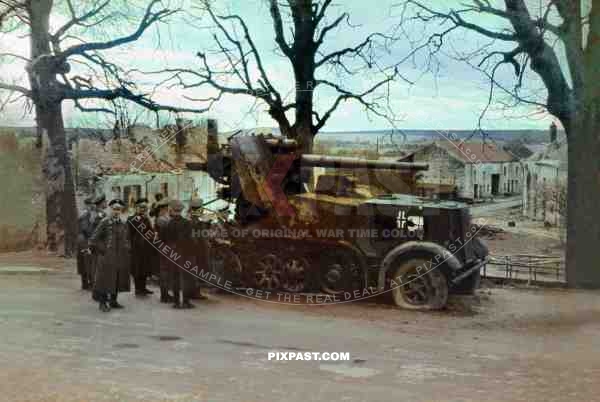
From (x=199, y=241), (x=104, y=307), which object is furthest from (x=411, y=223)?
(x=104, y=307)

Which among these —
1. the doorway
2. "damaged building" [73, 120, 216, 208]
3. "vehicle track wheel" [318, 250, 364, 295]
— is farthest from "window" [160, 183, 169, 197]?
the doorway

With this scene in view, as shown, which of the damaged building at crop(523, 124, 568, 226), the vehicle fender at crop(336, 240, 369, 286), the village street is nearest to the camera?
the village street

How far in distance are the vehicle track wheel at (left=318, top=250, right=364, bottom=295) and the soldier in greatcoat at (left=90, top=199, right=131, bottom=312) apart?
3.58 feet

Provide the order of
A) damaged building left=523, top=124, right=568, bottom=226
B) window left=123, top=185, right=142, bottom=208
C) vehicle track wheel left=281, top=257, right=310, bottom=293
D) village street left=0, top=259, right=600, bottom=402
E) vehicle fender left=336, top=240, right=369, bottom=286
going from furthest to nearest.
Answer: window left=123, top=185, right=142, bottom=208
vehicle track wheel left=281, top=257, right=310, bottom=293
vehicle fender left=336, top=240, right=369, bottom=286
damaged building left=523, top=124, right=568, bottom=226
village street left=0, top=259, right=600, bottom=402

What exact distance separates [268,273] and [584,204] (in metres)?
1.69

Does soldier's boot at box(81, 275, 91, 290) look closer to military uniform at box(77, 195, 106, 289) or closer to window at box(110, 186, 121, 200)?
military uniform at box(77, 195, 106, 289)

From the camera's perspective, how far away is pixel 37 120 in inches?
162

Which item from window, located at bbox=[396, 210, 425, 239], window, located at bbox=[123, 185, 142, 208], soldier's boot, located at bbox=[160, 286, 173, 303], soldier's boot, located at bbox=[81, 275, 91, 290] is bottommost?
soldier's boot, located at bbox=[160, 286, 173, 303]

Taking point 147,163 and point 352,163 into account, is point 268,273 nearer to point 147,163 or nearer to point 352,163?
point 352,163

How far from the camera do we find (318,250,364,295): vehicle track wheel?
3.84 meters

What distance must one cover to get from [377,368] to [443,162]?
3.56 feet

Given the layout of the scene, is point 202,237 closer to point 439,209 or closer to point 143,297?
point 143,297

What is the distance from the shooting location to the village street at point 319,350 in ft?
11.8

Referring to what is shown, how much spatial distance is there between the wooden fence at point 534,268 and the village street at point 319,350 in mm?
80
